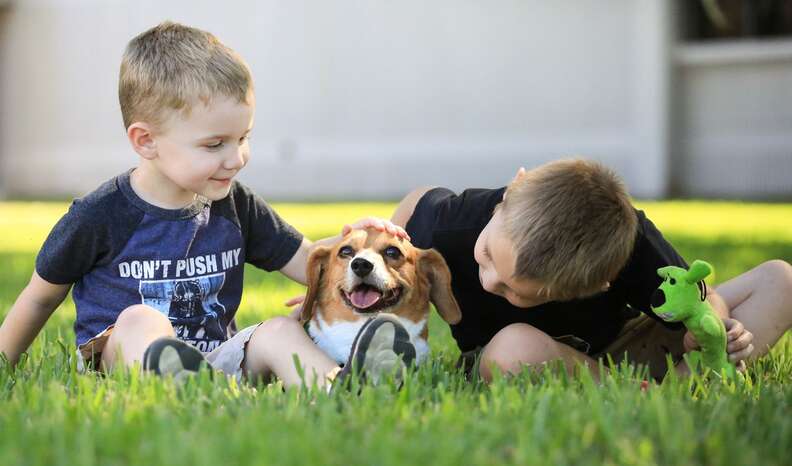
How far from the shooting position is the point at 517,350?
3.17 meters

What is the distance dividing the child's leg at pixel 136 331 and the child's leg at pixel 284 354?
26 centimetres

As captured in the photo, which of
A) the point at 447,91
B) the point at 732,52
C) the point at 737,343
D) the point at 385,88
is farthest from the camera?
the point at 385,88

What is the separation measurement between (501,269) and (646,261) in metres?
0.52

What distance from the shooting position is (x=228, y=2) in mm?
18578

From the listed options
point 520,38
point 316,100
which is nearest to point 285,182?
point 316,100

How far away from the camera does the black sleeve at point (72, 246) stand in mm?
3326

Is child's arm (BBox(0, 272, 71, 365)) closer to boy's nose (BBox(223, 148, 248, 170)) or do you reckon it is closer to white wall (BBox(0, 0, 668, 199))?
boy's nose (BBox(223, 148, 248, 170))

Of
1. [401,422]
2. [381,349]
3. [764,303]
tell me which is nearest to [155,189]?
[381,349]

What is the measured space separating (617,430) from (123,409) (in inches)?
42.9

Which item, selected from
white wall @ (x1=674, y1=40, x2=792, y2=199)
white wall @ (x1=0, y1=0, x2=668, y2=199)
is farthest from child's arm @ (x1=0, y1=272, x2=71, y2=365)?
white wall @ (x1=674, y1=40, x2=792, y2=199)

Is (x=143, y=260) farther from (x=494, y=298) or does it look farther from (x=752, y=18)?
(x=752, y=18)

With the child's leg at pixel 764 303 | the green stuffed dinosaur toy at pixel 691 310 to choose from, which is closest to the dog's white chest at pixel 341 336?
the green stuffed dinosaur toy at pixel 691 310

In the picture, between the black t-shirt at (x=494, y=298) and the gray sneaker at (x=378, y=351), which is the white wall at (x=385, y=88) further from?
the gray sneaker at (x=378, y=351)

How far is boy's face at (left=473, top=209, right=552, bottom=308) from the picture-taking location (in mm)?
3086
